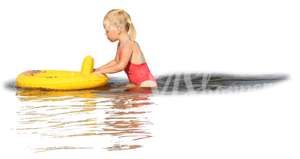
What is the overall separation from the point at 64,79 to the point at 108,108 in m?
0.92

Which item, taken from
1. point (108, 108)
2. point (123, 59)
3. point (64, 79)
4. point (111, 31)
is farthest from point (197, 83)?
point (108, 108)

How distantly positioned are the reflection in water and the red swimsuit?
380 millimetres

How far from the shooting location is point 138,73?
758 cm

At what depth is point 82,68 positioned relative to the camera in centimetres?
761

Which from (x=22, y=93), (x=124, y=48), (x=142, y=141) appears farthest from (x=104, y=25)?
(x=142, y=141)

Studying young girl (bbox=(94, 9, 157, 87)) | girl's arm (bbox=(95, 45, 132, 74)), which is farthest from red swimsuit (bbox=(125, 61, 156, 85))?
girl's arm (bbox=(95, 45, 132, 74))

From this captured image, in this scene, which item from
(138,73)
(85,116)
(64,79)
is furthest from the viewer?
(138,73)

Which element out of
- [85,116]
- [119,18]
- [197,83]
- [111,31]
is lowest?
[85,116]

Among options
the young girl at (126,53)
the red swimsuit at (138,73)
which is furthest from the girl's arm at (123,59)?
the red swimsuit at (138,73)

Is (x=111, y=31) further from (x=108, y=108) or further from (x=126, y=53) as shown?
(x=108, y=108)

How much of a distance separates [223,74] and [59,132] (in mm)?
2747

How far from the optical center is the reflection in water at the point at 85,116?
19.0 ft

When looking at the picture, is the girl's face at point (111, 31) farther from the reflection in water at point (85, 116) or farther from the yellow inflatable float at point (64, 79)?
the reflection in water at point (85, 116)

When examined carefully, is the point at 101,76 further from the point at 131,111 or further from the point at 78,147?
the point at 78,147
